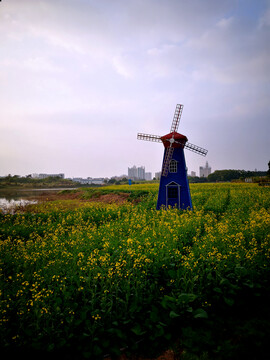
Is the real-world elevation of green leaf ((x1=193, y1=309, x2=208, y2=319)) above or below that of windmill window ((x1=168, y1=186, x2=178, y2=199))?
below

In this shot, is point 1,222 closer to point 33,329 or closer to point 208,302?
point 33,329

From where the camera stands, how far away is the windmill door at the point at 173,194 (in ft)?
52.8

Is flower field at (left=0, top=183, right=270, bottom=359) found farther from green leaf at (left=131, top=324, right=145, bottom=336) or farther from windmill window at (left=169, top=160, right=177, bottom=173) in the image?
windmill window at (left=169, top=160, right=177, bottom=173)

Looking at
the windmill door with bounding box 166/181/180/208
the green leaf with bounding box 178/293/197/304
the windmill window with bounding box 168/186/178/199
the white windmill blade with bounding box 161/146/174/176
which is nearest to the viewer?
the green leaf with bounding box 178/293/197/304

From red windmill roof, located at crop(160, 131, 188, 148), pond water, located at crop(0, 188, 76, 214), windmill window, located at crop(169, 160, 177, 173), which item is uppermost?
red windmill roof, located at crop(160, 131, 188, 148)

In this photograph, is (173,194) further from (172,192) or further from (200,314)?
(200,314)

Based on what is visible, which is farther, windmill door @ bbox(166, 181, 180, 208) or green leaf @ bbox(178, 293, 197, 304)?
windmill door @ bbox(166, 181, 180, 208)

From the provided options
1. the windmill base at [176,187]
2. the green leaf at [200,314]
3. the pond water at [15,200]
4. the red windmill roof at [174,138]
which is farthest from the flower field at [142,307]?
the pond water at [15,200]

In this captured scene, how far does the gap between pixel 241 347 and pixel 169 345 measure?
1.36 metres

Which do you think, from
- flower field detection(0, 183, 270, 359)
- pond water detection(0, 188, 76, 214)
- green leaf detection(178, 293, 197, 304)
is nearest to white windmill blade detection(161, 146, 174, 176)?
flower field detection(0, 183, 270, 359)

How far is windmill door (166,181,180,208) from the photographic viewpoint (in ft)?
52.8

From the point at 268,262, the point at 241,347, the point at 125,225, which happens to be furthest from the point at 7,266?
the point at 268,262

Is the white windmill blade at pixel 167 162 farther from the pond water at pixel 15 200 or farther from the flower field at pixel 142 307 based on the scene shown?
the pond water at pixel 15 200

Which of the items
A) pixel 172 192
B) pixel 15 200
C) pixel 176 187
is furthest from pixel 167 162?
pixel 15 200
